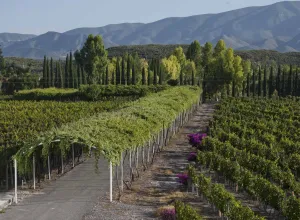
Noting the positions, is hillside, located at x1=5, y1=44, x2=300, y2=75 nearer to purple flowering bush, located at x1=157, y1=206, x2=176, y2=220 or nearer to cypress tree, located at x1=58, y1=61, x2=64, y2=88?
cypress tree, located at x1=58, y1=61, x2=64, y2=88

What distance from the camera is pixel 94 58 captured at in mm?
95000

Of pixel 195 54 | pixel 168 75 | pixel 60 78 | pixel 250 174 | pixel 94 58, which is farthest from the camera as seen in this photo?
pixel 195 54

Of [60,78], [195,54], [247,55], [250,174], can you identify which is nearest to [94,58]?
[60,78]

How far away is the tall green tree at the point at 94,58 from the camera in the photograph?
95562mm

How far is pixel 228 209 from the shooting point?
15992 millimetres

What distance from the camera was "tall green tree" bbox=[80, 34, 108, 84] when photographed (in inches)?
3762

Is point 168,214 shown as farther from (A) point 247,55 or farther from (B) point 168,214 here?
(A) point 247,55

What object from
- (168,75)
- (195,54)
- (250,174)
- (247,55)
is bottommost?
(250,174)

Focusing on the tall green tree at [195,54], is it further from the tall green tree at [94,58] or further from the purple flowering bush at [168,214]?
the purple flowering bush at [168,214]

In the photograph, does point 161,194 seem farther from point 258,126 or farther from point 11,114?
point 11,114

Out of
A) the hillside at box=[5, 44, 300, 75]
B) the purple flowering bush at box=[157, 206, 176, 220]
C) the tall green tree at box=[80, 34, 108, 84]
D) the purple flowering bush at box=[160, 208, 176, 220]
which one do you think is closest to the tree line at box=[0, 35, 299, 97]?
the tall green tree at box=[80, 34, 108, 84]

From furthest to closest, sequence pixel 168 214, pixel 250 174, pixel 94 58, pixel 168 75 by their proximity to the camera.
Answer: pixel 168 75 → pixel 94 58 → pixel 250 174 → pixel 168 214

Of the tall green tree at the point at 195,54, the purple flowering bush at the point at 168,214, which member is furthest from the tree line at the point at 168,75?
the purple flowering bush at the point at 168,214

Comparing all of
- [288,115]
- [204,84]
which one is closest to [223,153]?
[288,115]
